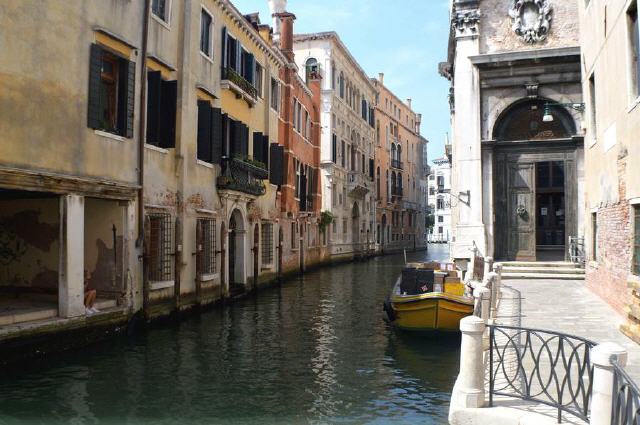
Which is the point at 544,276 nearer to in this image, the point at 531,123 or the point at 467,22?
the point at 531,123

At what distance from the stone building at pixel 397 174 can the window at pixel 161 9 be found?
31.9 meters

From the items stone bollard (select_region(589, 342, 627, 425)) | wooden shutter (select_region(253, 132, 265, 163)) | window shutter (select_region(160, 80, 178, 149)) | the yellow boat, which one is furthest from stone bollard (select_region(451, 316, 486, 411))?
wooden shutter (select_region(253, 132, 265, 163))

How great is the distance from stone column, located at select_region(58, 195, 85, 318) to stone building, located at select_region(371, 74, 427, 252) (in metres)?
34.5

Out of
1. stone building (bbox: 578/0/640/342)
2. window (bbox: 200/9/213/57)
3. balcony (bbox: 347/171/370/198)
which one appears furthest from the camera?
balcony (bbox: 347/171/370/198)

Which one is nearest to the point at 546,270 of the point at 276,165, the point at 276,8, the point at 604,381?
the point at 276,165

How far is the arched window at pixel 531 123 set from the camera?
18.0 meters

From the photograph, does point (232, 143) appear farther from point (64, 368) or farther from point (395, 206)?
point (395, 206)

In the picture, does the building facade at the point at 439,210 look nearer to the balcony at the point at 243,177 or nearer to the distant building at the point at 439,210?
the distant building at the point at 439,210

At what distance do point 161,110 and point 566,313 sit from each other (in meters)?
8.78

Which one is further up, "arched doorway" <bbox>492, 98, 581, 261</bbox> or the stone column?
"arched doorway" <bbox>492, 98, 581, 261</bbox>

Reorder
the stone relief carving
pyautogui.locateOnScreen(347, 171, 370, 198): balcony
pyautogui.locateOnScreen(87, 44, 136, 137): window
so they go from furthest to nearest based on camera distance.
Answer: pyautogui.locateOnScreen(347, 171, 370, 198): balcony, the stone relief carving, pyautogui.locateOnScreen(87, 44, 136, 137): window

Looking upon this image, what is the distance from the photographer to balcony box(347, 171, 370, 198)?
35781 millimetres

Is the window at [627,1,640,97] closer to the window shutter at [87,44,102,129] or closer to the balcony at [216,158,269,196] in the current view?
the window shutter at [87,44,102,129]

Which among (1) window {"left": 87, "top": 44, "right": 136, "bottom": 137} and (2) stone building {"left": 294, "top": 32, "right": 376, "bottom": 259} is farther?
(2) stone building {"left": 294, "top": 32, "right": 376, "bottom": 259}
